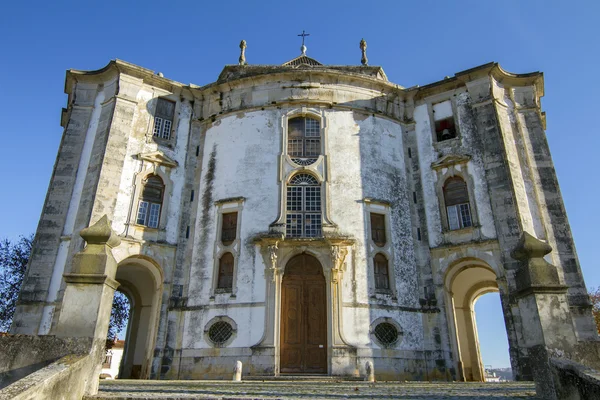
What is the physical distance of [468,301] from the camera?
22.4m

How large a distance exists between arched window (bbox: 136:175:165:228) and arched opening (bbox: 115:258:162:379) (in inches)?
65.5

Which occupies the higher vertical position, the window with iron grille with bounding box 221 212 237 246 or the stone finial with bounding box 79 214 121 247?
the window with iron grille with bounding box 221 212 237 246

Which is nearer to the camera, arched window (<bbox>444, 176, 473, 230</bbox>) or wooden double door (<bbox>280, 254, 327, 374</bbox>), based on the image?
wooden double door (<bbox>280, 254, 327, 374</bbox>)

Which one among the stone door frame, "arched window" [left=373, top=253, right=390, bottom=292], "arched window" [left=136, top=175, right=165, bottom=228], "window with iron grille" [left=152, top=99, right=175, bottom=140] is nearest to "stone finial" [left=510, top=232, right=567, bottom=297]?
the stone door frame

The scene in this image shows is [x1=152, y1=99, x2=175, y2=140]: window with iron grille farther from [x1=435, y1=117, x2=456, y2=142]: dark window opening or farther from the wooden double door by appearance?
[x1=435, y1=117, x2=456, y2=142]: dark window opening

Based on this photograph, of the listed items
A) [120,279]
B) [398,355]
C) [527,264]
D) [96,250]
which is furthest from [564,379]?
[120,279]

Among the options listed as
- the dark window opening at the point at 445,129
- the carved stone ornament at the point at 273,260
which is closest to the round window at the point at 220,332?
the carved stone ornament at the point at 273,260

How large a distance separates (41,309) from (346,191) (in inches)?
486

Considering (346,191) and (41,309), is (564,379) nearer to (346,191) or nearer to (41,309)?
(346,191)

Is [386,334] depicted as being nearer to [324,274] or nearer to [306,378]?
[324,274]

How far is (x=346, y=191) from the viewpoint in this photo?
19.3 meters

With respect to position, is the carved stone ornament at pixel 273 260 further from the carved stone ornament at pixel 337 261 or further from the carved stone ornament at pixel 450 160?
the carved stone ornament at pixel 450 160

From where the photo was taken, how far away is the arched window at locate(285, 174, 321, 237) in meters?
18.5

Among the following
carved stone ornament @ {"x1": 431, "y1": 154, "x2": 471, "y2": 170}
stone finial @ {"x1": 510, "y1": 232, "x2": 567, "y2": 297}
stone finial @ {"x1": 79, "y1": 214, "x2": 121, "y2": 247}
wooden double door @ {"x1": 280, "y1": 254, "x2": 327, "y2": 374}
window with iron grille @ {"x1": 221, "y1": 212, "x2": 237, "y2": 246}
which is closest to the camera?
stone finial @ {"x1": 510, "y1": 232, "x2": 567, "y2": 297}
